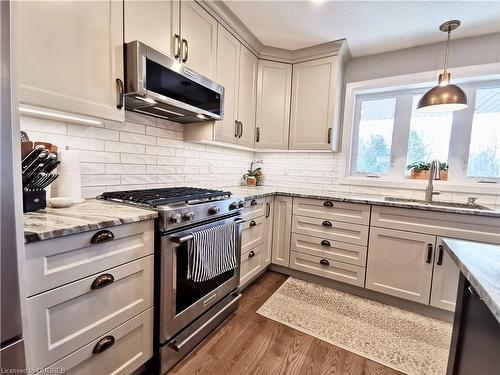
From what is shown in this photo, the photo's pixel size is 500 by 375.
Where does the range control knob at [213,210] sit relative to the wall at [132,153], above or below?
below

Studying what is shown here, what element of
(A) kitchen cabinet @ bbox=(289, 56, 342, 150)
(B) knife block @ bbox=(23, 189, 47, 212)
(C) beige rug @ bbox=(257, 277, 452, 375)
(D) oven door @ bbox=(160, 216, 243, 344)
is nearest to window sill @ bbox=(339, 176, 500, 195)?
(A) kitchen cabinet @ bbox=(289, 56, 342, 150)

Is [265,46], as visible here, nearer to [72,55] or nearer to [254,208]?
[254,208]

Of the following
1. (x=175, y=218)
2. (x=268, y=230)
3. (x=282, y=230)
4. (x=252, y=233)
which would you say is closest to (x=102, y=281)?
(x=175, y=218)

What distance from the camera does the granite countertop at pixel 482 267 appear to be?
528 mm

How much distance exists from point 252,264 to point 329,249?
2.53ft

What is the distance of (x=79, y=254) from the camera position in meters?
0.93

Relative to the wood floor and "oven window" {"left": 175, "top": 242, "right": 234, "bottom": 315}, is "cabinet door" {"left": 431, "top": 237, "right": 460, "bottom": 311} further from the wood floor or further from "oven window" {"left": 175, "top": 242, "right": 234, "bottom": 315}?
"oven window" {"left": 175, "top": 242, "right": 234, "bottom": 315}

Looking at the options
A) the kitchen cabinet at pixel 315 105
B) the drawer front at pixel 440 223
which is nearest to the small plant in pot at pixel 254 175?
the kitchen cabinet at pixel 315 105

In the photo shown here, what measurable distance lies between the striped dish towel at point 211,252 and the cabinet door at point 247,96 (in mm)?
1141

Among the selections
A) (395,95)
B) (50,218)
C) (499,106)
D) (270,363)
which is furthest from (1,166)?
(499,106)

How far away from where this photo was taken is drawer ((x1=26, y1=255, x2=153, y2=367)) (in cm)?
84

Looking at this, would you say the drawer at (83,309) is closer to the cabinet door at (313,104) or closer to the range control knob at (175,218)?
the range control knob at (175,218)

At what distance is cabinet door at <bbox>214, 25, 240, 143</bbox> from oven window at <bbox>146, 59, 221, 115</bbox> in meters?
0.24

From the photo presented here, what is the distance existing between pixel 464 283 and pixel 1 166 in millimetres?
1446
